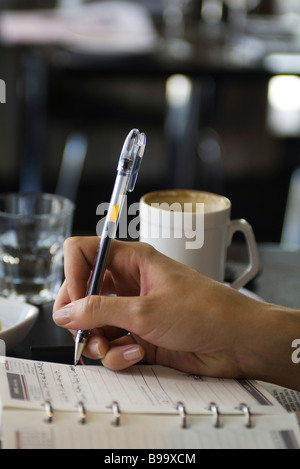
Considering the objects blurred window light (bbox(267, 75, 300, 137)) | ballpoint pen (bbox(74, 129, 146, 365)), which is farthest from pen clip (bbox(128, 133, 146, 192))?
blurred window light (bbox(267, 75, 300, 137))

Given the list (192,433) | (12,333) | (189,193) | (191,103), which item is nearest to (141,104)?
(191,103)

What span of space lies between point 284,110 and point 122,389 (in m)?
2.57

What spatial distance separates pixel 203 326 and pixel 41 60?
1.75m

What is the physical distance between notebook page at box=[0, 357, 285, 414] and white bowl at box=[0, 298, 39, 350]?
0.21 feet

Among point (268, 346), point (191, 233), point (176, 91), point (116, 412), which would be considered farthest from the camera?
point (176, 91)

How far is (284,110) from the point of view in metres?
2.94

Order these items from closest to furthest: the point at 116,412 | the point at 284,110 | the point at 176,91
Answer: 1. the point at 116,412
2. the point at 176,91
3. the point at 284,110

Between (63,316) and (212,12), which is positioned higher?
(212,12)

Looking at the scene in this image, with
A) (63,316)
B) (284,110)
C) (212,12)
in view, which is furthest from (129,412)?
(284,110)

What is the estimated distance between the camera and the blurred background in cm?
208

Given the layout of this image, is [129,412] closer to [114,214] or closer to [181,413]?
[181,413]

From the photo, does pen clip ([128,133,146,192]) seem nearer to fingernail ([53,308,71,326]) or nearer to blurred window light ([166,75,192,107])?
fingernail ([53,308,71,326])

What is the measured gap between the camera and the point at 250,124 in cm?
297

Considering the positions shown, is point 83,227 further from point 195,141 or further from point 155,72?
point 155,72
